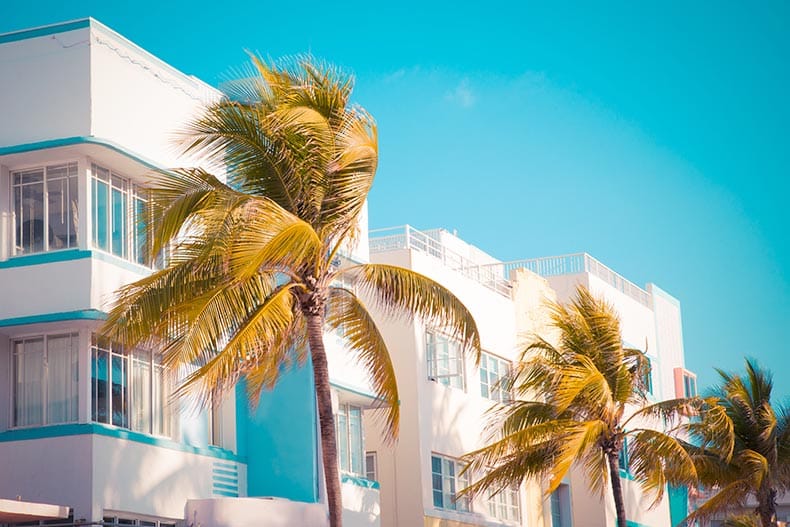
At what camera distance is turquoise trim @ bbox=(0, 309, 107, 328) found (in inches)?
976

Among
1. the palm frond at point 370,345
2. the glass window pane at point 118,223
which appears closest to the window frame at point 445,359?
the glass window pane at point 118,223

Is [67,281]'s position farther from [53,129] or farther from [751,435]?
[751,435]

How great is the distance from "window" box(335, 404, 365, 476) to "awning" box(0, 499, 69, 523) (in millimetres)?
9963

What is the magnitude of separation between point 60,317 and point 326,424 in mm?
5710

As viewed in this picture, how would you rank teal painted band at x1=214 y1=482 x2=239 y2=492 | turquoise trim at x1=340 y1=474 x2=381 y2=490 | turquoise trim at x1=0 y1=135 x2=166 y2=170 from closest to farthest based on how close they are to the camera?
1. turquoise trim at x1=0 y1=135 x2=166 y2=170
2. teal painted band at x1=214 y1=482 x2=239 y2=492
3. turquoise trim at x1=340 y1=474 x2=381 y2=490

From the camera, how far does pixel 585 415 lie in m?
31.5

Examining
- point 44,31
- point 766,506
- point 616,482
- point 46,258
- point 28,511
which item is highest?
point 44,31

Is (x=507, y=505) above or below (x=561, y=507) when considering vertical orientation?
below

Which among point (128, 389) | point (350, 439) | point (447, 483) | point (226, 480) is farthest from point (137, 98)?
point (447, 483)

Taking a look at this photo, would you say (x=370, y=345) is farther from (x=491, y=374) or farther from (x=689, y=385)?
(x=689, y=385)

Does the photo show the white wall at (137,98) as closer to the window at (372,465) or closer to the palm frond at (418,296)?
the palm frond at (418,296)

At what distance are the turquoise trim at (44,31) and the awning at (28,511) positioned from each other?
28.2 ft

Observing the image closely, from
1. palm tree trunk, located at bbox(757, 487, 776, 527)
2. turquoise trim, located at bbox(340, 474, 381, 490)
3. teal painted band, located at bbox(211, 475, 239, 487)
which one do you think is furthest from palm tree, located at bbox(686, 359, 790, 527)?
teal painted band, located at bbox(211, 475, 239, 487)

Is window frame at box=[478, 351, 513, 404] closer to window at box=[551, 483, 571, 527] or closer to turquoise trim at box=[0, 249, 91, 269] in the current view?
window at box=[551, 483, 571, 527]
